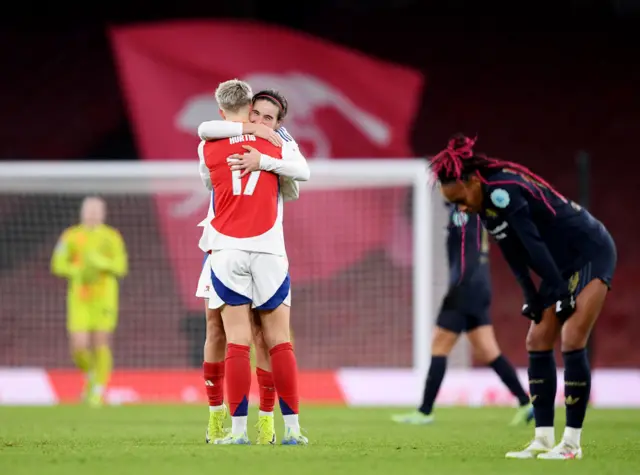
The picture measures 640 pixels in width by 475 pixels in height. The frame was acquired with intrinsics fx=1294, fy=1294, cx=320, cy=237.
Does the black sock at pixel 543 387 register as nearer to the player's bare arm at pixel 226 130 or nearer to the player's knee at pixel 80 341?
the player's bare arm at pixel 226 130

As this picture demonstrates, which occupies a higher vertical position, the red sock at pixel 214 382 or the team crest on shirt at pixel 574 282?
the team crest on shirt at pixel 574 282

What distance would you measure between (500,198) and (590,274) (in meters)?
0.67

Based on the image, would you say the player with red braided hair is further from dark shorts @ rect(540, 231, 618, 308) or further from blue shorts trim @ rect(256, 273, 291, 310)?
blue shorts trim @ rect(256, 273, 291, 310)

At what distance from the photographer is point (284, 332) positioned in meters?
6.96

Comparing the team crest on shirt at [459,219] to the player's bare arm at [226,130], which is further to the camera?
the team crest on shirt at [459,219]

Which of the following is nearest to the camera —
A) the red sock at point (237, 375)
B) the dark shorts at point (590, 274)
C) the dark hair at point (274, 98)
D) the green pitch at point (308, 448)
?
the green pitch at point (308, 448)

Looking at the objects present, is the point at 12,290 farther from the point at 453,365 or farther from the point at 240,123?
the point at 240,123

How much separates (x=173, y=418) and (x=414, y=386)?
354 centimetres

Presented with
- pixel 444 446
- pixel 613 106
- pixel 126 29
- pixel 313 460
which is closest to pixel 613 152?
pixel 613 106

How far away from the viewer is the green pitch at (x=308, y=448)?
5801mm

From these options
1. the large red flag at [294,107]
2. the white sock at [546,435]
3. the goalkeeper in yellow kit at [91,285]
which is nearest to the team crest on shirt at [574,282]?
the white sock at [546,435]

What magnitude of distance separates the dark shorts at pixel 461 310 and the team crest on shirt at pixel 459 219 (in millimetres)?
635

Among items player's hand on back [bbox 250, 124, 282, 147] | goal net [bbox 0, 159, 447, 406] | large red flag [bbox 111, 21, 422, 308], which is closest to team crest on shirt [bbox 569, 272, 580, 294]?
player's hand on back [bbox 250, 124, 282, 147]

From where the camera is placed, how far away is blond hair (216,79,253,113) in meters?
7.06
